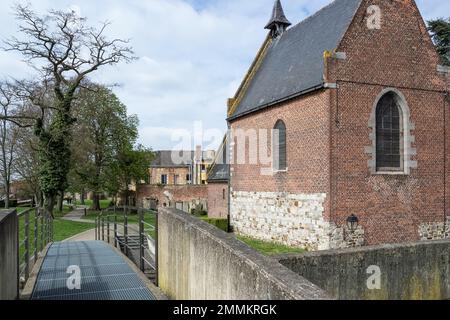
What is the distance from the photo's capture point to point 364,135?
13.2 meters

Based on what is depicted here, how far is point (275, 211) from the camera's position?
51.2ft

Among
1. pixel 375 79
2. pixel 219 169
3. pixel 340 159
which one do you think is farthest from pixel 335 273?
pixel 219 169

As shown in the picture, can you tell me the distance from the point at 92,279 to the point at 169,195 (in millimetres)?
33346

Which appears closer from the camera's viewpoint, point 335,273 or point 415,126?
point 335,273

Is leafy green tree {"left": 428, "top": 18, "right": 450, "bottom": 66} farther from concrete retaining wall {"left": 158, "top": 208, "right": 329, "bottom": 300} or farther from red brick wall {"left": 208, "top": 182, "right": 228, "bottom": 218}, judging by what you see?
concrete retaining wall {"left": 158, "top": 208, "right": 329, "bottom": 300}

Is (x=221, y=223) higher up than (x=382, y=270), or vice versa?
(x=382, y=270)

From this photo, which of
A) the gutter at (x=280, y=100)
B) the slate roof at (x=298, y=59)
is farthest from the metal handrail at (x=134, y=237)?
the slate roof at (x=298, y=59)

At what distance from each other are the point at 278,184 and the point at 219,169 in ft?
35.3

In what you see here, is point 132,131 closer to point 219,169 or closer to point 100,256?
point 219,169

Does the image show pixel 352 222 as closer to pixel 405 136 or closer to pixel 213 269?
pixel 405 136

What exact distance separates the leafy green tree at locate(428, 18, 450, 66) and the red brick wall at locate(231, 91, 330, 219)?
20.4m

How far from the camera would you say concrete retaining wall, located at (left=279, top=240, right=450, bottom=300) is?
19.3ft

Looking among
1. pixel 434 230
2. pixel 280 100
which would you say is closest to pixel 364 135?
pixel 280 100

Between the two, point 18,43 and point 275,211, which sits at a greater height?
point 18,43
